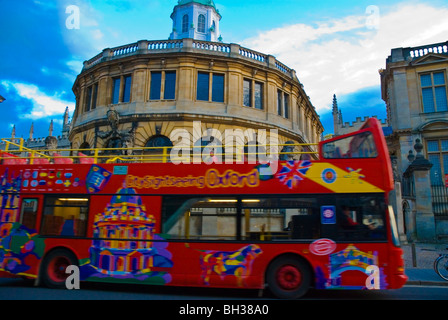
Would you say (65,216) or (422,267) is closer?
(65,216)

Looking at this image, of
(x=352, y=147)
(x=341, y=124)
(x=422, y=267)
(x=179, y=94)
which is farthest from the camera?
(x=341, y=124)

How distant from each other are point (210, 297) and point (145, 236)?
2201mm

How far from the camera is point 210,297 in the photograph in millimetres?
7309

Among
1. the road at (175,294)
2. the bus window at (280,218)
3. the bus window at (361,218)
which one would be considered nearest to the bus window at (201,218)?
the bus window at (280,218)

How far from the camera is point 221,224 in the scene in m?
7.55

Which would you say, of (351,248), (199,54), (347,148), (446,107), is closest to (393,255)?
(351,248)

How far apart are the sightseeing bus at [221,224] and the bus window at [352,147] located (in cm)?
2

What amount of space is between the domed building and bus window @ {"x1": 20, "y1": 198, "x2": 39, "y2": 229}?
12453 millimetres

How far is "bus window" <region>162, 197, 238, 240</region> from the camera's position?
7520mm

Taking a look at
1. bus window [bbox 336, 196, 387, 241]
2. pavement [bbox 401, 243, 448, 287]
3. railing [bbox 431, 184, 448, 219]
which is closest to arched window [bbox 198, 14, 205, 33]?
railing [bbox 431, 184, 448, 219]

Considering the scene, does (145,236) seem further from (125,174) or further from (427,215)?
(427,215)

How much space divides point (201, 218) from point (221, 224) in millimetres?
521
